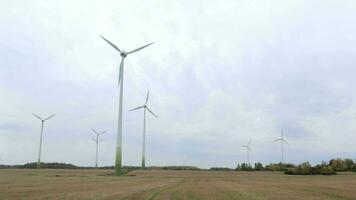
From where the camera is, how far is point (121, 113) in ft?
324

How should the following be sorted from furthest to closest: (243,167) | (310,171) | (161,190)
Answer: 1. (243,167)
2. (310,171)
3. (161,190)

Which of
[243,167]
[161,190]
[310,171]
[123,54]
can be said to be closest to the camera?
[161,190]

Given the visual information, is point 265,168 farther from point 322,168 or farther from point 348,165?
point 322,168

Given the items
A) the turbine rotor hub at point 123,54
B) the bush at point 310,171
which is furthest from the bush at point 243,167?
the turbine rotor hub at point 123,54

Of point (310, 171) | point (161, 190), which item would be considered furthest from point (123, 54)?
point (310, 171)

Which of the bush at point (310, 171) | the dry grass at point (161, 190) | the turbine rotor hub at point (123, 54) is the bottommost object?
the dry grass at point (161, 190)

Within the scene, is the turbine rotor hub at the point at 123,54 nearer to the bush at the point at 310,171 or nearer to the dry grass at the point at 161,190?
the dry grass at the point at 161,190

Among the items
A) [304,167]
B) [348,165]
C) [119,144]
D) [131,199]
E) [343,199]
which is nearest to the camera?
[131,199]

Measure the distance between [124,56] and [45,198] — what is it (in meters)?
74.9

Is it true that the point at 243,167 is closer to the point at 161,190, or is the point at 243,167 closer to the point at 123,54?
the point at 123,54

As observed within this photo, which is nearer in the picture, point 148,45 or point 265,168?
point 148,45

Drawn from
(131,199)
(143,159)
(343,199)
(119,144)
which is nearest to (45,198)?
(131,199)

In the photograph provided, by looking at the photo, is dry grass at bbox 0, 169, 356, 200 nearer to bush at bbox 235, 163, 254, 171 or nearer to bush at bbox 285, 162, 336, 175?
bush at bbox 285, 162, 336, 175

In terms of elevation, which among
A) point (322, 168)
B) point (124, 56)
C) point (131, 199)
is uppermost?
point (124, 56)
